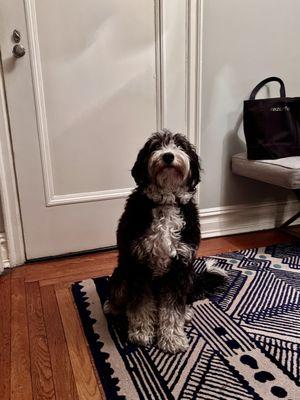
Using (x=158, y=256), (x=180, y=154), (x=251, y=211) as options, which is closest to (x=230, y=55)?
(x=251, y=211)

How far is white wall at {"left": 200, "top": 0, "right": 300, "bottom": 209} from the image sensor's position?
1.98 metres

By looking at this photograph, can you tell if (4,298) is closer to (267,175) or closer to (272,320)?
(272,320)

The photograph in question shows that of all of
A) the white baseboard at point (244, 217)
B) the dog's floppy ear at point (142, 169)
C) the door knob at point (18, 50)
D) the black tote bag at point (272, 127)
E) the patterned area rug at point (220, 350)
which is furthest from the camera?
the white baseboard at point (244, 217)

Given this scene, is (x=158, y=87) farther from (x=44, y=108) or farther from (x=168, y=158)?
(x=168, y=158)

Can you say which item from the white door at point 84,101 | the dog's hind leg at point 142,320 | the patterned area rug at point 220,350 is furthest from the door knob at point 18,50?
the dog's hind leg at point 142,320

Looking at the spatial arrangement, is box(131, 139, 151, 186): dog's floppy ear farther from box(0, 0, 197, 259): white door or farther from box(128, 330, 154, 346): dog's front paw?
box(0, 0, 197, 259): white door

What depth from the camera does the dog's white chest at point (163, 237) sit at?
1.19 meters

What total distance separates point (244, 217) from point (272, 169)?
48 centimetres

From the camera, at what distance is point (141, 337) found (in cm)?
124

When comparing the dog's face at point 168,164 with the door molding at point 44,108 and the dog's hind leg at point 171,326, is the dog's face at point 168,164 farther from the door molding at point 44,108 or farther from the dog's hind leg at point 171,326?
the door molding at point 44,108

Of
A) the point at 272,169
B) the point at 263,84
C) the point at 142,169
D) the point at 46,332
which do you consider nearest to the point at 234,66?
the point at 263,84

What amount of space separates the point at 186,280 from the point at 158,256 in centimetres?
13

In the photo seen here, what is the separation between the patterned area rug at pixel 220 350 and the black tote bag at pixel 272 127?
707 millimetres

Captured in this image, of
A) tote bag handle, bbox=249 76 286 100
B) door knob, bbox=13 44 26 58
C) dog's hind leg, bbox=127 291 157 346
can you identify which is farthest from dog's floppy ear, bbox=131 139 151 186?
tote bag handle, bbox=249 76 286 100
